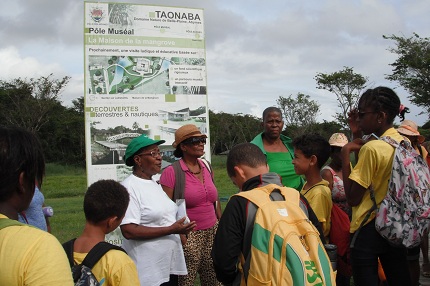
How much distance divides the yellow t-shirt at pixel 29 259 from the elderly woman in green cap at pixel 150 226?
6.50 feet

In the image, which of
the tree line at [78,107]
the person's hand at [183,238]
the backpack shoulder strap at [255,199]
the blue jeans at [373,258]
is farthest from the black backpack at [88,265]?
Answer: the tree line at [78,107]

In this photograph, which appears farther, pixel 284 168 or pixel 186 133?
pixel 284 168

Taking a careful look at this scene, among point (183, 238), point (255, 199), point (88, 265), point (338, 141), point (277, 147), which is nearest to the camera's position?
point (88, 265)

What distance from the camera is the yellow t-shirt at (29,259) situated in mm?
1317

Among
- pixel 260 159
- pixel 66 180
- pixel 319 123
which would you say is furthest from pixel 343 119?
pixel 260 159

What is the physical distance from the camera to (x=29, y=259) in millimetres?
1328

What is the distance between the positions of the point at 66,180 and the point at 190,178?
2311cm

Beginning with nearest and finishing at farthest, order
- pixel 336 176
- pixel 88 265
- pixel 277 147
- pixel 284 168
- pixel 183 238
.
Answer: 1. pixel 88 265
2. pixel 183 238
3. pixel 336 176
4. pixel 284 168
5. pixel 277 147

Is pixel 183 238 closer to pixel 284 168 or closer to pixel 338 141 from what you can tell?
pixel 284 168

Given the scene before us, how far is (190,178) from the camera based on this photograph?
4.23 metres

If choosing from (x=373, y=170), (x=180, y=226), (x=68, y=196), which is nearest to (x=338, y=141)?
(x=373, y=170)

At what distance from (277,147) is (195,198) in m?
1.22

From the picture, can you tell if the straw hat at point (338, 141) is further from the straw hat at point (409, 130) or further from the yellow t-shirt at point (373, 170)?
the yellow t-shirt at point (373, 170)

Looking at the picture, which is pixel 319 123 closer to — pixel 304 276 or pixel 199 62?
pixel 199 62
